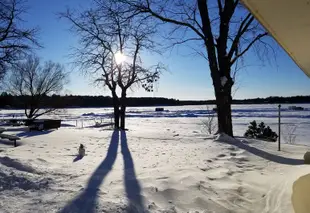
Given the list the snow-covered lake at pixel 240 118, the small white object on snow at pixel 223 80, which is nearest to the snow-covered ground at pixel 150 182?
the small white object on snow at pixel 223 80

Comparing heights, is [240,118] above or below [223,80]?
below

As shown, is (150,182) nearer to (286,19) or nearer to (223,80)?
(286,19)

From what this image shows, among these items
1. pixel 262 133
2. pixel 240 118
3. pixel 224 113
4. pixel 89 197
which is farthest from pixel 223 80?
pixel 240 118

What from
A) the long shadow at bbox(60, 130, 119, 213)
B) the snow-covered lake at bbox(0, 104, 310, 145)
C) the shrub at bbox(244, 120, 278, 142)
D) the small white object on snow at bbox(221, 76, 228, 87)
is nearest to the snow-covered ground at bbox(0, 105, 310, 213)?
the long shadow at bbox(60, 130, 119, 213)

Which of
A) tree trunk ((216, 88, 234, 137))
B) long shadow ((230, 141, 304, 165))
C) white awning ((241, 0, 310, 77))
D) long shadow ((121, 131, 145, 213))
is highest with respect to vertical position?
white awning ((241, 0, 310, 77))

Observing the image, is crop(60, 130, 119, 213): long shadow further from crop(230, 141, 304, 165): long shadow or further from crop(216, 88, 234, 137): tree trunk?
crop(216, 88, 234, 137): tree trunk

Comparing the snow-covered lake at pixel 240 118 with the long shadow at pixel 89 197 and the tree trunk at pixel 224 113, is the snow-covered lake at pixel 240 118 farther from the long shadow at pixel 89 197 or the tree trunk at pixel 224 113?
the long shadow at pixel 89 197

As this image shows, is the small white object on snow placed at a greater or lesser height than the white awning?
greater

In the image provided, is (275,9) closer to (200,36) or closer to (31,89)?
(200,36)

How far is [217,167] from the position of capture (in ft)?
19.5

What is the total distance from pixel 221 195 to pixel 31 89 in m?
28.4

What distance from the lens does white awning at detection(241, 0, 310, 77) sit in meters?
1.69

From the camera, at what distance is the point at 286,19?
6.44 feet

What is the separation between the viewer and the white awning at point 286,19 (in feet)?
5.56
